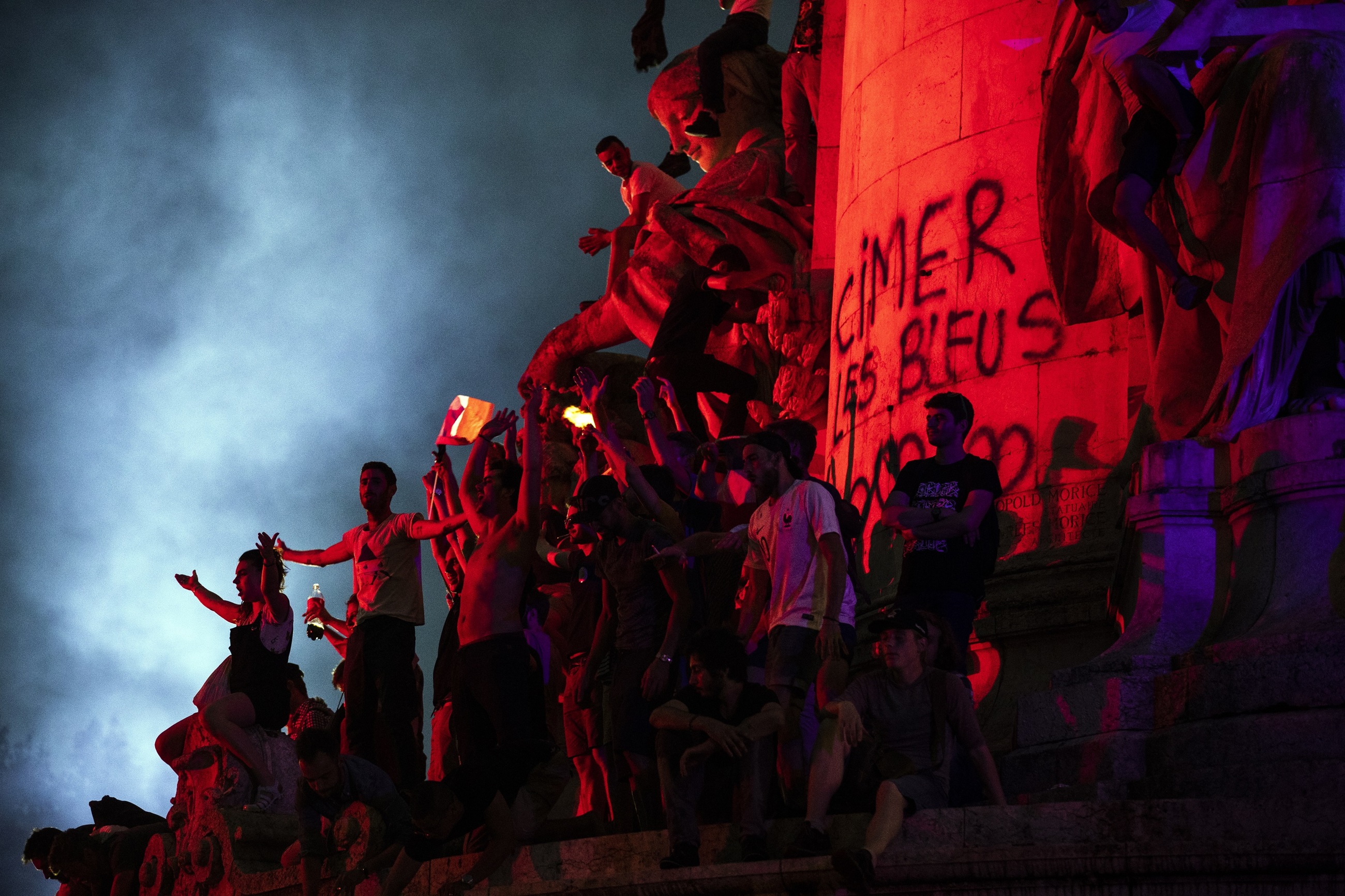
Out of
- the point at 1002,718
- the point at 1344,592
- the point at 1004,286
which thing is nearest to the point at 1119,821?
the point at 1344,592

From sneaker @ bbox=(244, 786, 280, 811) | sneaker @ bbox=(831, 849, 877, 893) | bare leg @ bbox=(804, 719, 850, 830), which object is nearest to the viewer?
sneaker @ bbox=(831, 849, 877, 893)

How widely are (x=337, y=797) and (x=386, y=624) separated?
7.28 feet

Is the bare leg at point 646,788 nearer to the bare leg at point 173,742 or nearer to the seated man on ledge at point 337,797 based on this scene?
the seated man on ledge at point 337,797

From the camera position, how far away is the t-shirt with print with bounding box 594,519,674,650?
418 inches

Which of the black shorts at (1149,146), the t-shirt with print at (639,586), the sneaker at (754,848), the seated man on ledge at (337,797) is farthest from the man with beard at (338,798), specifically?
the black shorts at (1149,146)

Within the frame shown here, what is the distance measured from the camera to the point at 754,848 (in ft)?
28.7

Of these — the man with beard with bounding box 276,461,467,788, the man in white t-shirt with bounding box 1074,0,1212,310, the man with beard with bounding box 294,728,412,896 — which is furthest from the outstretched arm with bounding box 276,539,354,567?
the man in white t-shirt with bounding box 1074,0,1212,310

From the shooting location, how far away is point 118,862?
15.1 metres

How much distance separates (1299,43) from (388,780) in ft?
A: 20.5

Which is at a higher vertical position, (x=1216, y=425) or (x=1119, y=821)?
(x=1216, y=425)

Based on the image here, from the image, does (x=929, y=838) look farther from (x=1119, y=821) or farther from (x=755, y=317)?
(x=755, y=317)

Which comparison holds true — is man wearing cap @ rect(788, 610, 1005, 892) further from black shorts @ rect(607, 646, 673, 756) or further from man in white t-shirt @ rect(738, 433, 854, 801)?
black shorts @ rect(607, 646, 673, 756)

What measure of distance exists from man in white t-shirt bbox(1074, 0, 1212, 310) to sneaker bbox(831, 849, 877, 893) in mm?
4213

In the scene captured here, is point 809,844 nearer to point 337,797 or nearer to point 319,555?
point 337,797
